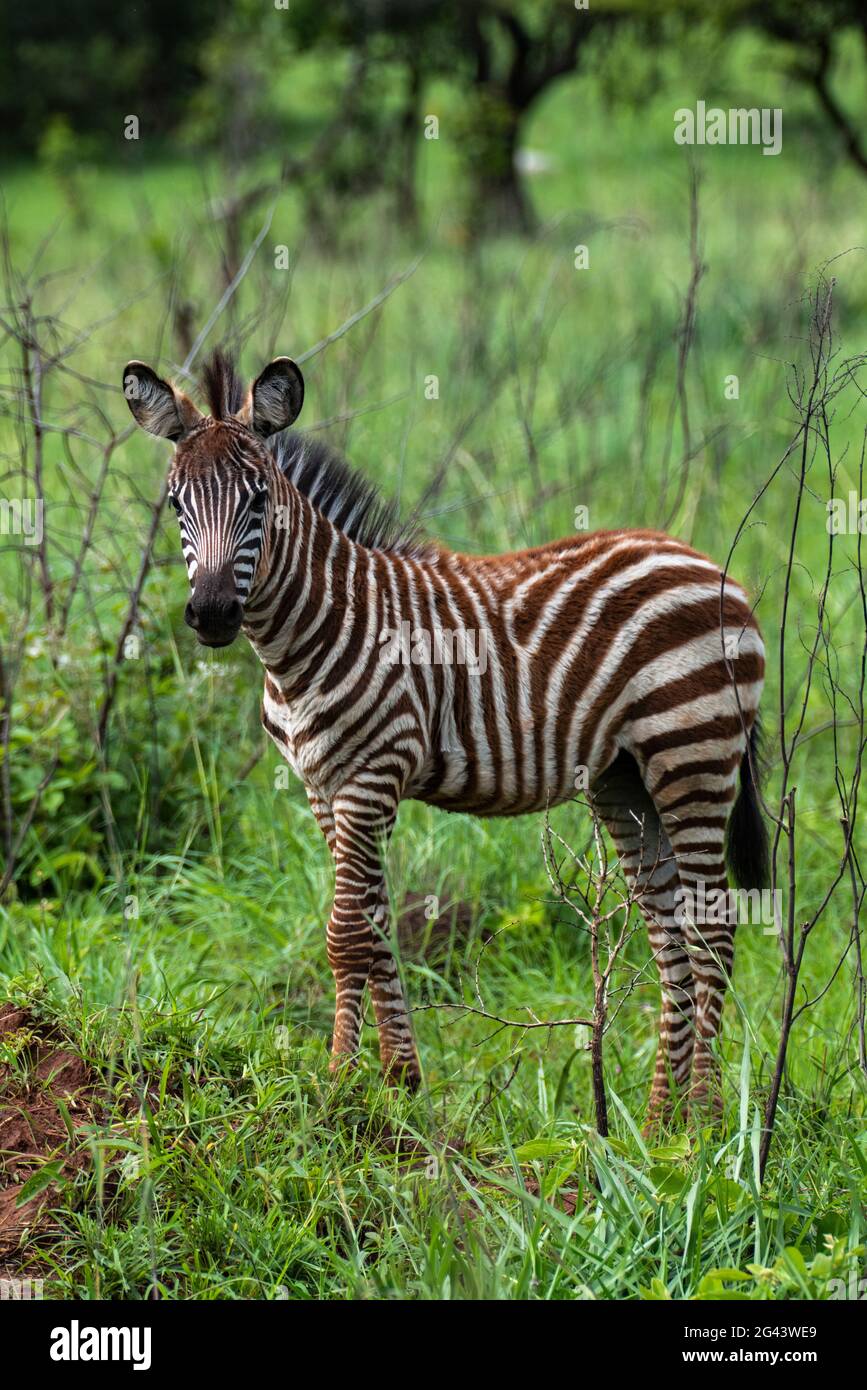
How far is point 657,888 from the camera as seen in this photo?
5242 millimetres

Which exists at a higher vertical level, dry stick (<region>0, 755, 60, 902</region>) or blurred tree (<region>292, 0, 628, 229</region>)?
blurred tree (<region>292, 0, 628, 229</region>)

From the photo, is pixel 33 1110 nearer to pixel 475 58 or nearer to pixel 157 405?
pixel 157 405

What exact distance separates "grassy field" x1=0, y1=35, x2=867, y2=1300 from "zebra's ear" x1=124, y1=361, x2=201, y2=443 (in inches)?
49.3

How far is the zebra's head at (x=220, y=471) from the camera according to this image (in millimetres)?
4121

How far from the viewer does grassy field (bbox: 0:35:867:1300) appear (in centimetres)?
385

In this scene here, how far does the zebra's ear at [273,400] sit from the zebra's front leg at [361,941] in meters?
1.27

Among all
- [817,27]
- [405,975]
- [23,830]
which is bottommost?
[405,975]

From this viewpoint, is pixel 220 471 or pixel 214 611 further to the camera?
pixel 220 471

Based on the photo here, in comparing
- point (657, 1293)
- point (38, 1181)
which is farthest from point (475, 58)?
point (657, 1293)

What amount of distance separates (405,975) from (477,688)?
1260 millimetres

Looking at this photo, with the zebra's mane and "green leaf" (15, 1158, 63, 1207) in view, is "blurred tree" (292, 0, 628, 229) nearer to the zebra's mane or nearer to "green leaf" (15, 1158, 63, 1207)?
the zebra's mane

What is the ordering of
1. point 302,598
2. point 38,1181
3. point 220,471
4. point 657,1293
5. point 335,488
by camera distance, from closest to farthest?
point 657,1293 < point 38,1181 < point 220,471 < point 302,598 < point 335,488

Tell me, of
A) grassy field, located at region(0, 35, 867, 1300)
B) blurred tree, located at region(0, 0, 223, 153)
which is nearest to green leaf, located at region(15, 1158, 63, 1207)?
grassy field, located at region(0, 35, 867, 1300)

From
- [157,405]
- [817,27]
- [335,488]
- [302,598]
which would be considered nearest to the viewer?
[157,405]
